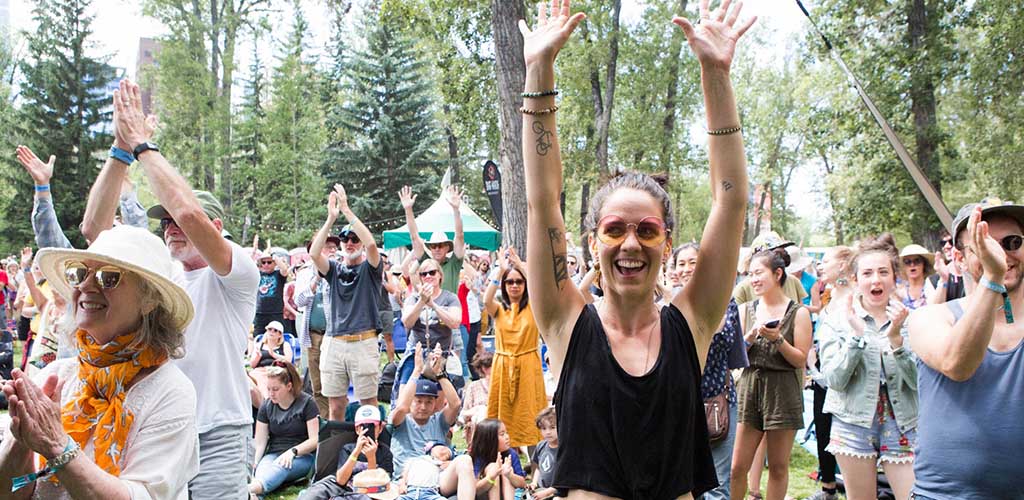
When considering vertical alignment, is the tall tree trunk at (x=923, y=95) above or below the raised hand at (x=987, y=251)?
above

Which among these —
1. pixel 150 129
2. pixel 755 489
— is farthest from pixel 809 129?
pixel 150 129

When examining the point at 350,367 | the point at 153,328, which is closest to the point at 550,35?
the point at 153,328

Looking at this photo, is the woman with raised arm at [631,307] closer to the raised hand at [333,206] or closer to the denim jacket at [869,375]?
the denim jacket at [869,375]

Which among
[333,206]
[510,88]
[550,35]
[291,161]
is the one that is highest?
[291,161]

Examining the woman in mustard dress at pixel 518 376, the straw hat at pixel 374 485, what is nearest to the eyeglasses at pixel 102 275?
the straw hat at pixel 374 485

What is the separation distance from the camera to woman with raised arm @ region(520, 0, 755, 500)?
6.23ft

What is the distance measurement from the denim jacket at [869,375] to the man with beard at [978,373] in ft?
6.02

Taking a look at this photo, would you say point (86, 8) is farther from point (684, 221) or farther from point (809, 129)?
point (684, 221)

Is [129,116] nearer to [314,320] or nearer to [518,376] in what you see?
[518,376]

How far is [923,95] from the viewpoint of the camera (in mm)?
15297

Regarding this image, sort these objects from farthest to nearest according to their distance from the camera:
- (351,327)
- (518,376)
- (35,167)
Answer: (351,327), (518,376), (35,167)

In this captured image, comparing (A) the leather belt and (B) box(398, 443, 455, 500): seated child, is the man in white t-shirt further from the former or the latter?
(A) the leather belt

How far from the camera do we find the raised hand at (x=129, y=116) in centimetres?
289

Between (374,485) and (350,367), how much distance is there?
5.84 feet
